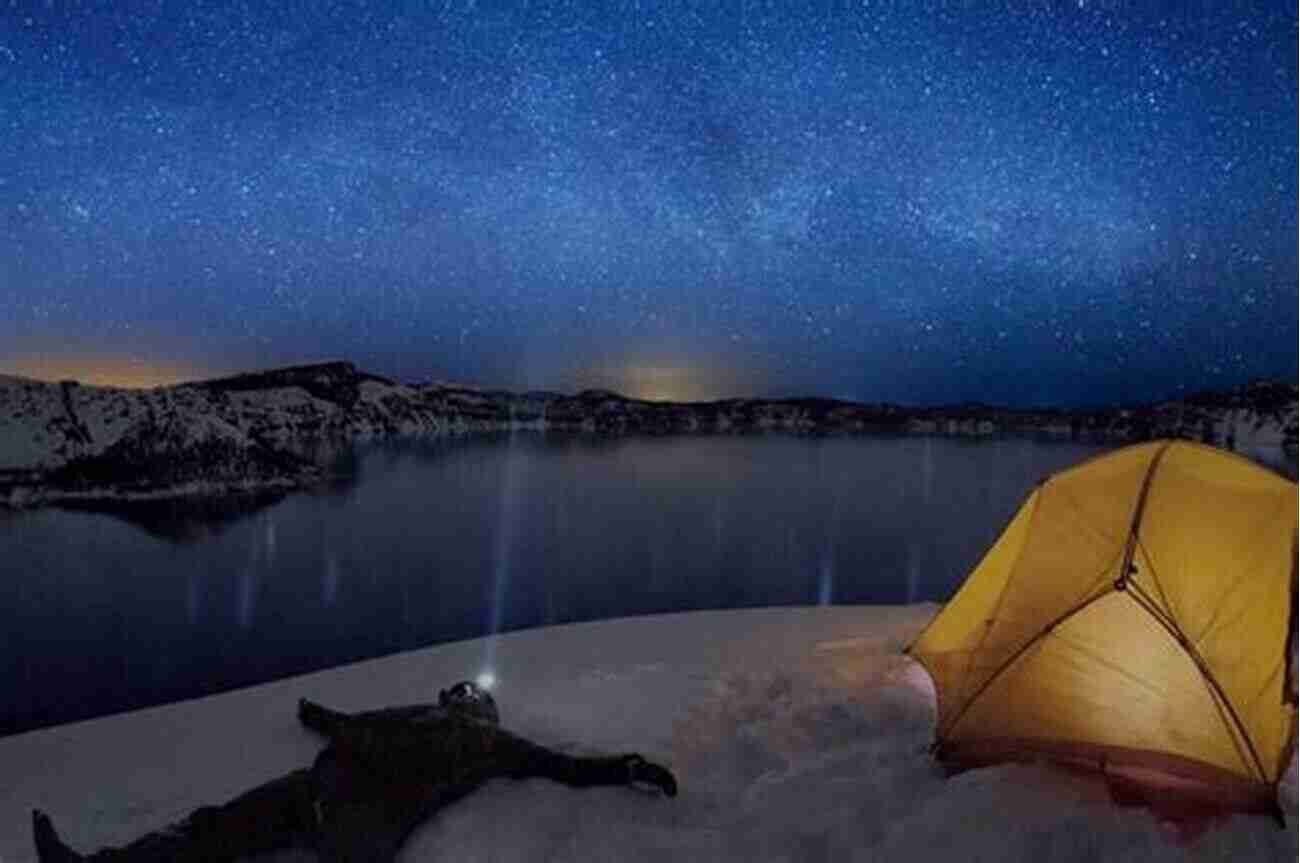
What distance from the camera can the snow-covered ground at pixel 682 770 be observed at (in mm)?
4590

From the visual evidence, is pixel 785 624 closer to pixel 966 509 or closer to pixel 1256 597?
pixel 1256 597

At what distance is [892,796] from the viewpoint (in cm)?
520

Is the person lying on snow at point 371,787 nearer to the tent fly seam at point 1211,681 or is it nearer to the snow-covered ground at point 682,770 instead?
the snow-covered ground at point 682,770

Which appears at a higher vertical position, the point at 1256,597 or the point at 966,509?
the point at 1256,597

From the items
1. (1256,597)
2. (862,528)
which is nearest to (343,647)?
(1256,597)

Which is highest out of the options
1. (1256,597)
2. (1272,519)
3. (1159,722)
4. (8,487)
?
(1272,519)

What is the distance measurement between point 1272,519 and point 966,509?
139 ft

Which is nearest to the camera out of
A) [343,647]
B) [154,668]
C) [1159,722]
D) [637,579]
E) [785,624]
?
[1159,722]

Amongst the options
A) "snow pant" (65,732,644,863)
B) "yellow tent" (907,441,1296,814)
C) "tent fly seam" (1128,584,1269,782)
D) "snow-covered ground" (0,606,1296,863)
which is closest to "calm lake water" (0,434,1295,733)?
"snow-covered ground" (0,606,1296,863)

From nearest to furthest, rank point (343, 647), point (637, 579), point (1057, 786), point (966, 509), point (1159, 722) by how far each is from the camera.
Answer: point (1057, 786)
point (1159, 722)
point (343, 647)
point (637, 579)
point (966, 509)

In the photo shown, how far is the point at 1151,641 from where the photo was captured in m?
5.50

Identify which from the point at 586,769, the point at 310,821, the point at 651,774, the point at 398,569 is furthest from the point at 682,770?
the point at 398,569

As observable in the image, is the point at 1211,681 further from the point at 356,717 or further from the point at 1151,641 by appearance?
the point at 356,717

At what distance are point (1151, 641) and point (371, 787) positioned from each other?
15.0 feet
